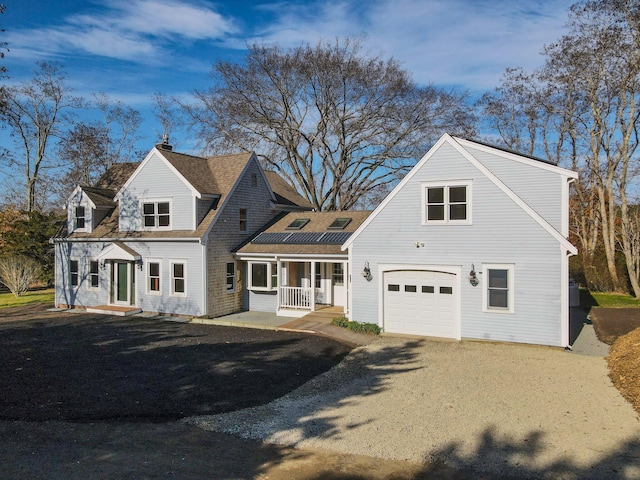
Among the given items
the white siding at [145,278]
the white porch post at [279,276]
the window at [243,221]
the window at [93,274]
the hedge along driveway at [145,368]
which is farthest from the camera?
the window at [93,274]

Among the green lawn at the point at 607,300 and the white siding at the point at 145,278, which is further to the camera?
the green lawn at the point at 607,300

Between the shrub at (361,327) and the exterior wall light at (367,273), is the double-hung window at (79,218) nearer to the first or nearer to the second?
the shrub at (361,327)

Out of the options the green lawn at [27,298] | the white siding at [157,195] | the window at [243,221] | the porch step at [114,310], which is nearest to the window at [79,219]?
the white siding at [157,195]

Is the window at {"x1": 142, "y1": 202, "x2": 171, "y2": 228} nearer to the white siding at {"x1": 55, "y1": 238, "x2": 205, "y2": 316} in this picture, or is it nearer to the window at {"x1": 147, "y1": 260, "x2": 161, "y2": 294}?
the white siding at {"x1": 55, "y1": 238, "x2": 205, "y2": 316}

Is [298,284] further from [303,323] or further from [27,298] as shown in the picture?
[27,298]

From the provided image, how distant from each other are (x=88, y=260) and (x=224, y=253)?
7481 millimetres

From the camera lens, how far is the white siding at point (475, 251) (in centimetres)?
1430

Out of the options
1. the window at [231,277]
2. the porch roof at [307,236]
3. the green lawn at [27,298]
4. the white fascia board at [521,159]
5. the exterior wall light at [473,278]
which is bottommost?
the green lawn at [27,298]

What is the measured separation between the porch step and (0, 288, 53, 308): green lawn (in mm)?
6177

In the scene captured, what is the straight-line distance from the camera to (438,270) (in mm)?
15750

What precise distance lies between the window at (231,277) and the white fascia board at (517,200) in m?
11.4

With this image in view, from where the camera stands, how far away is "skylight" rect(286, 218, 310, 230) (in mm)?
22266

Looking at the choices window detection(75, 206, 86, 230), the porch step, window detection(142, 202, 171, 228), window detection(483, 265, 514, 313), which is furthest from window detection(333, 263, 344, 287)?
window detection(75, 206, 86, 230)

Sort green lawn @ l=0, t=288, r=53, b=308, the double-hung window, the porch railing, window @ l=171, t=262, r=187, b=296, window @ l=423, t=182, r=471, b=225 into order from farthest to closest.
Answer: green lawn @ l=0, t=288, r=53, b=308, the double-hung window, window @ l=171, t=262, r=187, b=296, the porch railing, window @ l=423, t=182, r=471, b=225
